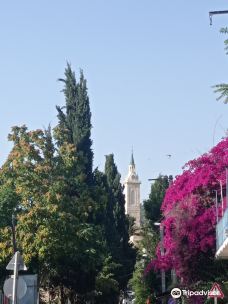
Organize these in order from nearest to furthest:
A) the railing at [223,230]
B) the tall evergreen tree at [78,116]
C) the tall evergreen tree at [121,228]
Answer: the railing at [223,230] < the tall evergreen tree at [78,116] < the tall evergreen tree at [121,228]

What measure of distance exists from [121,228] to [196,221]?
27007 mm

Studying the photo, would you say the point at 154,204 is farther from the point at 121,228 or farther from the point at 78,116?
the point at 78,116

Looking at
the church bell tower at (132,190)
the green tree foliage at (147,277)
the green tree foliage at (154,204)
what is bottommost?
the green tree foliage at (147,277)

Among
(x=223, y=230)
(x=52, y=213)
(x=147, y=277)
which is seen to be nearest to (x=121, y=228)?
(x=147, y=277)

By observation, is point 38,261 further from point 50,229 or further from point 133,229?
point 133,229

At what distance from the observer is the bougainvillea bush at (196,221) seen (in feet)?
106

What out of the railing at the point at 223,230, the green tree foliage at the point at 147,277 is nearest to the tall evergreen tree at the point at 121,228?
the green tree foliage at the point at 147,277

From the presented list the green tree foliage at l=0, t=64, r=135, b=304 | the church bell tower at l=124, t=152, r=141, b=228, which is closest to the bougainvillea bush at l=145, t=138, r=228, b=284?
the green tree foliage at l=0, t=64, r=135, b=304

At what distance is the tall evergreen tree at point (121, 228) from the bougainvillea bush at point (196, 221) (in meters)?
21.2

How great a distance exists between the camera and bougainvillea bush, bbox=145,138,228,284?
1272 inches

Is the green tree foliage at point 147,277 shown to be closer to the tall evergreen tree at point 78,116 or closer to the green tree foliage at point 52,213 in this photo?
the green tree foliage at point 52,213

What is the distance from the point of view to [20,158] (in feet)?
124

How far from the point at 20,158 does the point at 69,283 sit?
35.0 ft

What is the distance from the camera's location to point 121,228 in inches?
2340
